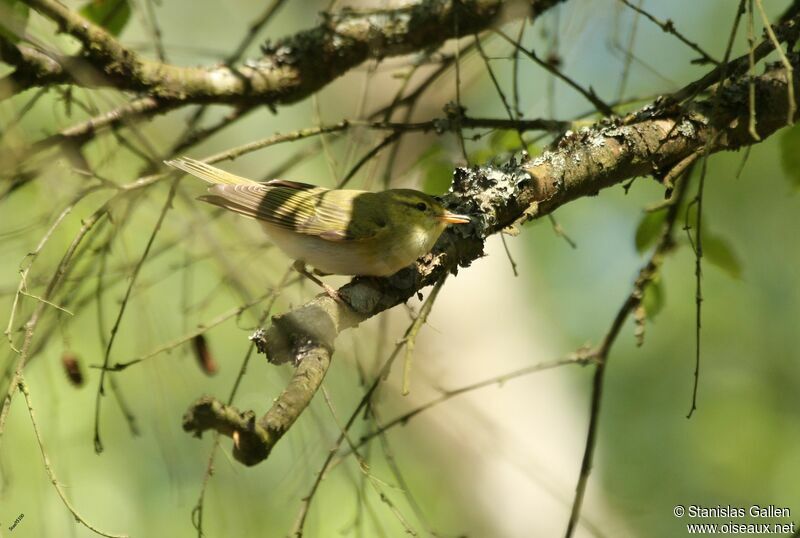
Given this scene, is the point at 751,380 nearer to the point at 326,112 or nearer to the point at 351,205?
the point at 326,112

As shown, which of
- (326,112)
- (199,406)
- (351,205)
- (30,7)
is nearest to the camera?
(199,406)

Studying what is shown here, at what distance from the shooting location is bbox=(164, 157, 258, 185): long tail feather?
123 inches

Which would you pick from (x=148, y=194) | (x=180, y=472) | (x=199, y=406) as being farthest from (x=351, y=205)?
(x=199, y=406)

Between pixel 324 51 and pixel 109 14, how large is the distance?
95cm

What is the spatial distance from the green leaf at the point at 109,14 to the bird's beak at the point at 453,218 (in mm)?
1655

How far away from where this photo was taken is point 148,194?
9.09 ft

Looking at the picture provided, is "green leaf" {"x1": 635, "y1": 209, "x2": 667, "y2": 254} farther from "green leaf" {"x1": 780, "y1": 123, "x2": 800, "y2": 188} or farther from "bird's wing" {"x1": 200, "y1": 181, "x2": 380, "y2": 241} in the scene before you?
"bird's wing" {"x1": 200, "y1": 181, "x2": 380, "y2": 241}

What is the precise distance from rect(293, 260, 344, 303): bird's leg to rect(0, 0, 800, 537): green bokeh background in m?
0.13

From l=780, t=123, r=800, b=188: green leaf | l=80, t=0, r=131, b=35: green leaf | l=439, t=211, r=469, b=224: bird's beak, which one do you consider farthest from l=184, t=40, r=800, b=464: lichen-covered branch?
l=80, t=0, r=131, b=35: green leaf

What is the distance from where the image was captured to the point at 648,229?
134 inches

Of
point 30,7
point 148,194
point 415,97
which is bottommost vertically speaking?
point 148,194

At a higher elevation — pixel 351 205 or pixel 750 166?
pixel 750 166

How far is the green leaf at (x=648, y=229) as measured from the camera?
339 centimetres

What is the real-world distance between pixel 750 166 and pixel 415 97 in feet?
29.1
